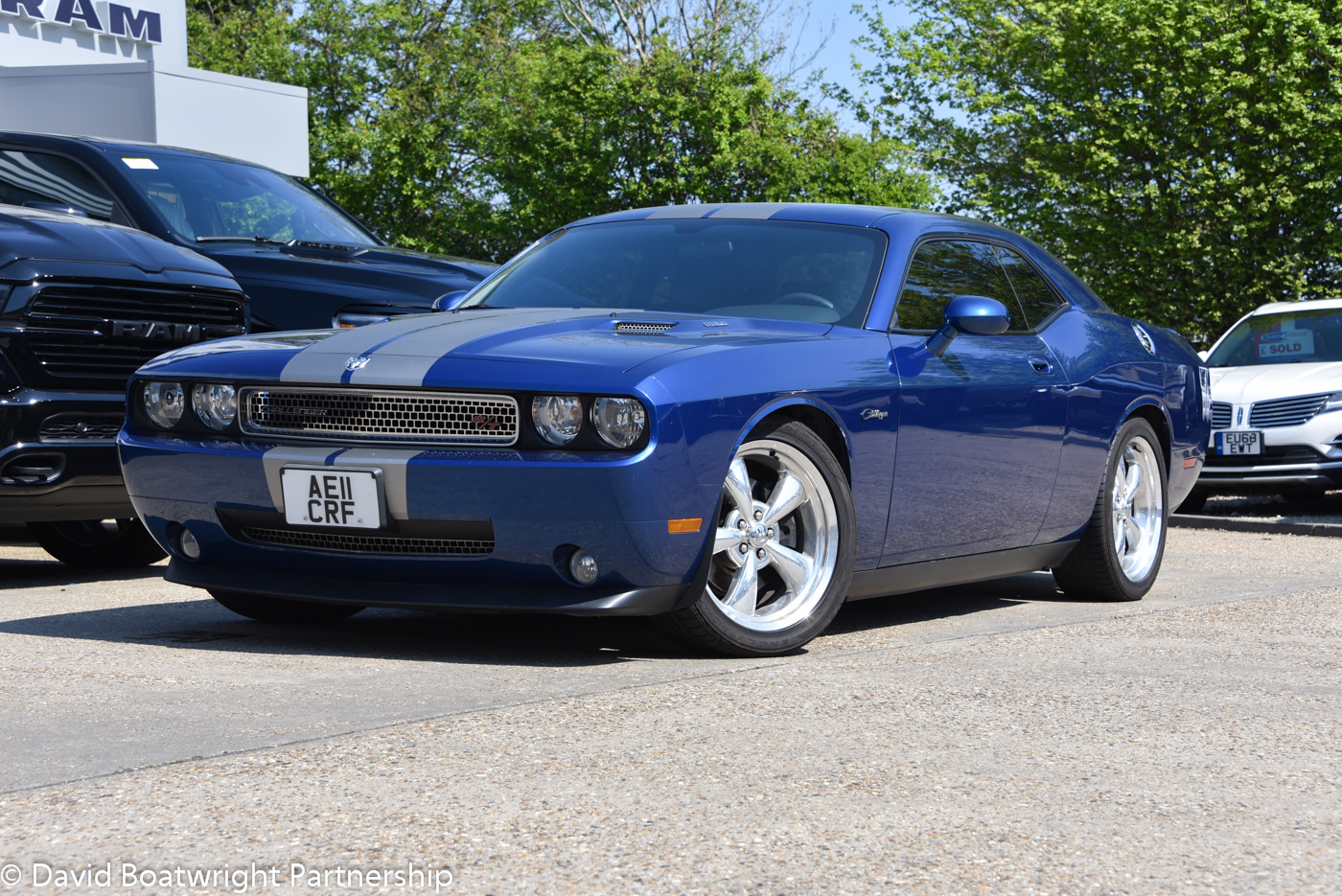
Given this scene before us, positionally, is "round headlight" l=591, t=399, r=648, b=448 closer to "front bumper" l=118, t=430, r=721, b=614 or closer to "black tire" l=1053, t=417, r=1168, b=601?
"front bumper" l=118, t=430, r=721, b=614

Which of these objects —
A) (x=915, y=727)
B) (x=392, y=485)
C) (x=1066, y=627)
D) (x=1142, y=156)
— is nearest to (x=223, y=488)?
(x=392, y=485)

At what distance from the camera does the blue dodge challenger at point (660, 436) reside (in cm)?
411

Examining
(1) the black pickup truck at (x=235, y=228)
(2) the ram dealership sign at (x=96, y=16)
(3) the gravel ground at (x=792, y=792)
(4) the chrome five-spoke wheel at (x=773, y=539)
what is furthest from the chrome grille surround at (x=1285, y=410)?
(2) the ram dealership sign at (x=96, y=16)

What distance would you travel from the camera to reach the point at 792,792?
292 cm

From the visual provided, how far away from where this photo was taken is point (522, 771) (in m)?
3.02

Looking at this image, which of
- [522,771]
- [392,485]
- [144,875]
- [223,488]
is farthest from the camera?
[223,488]

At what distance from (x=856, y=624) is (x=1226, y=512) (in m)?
7.14

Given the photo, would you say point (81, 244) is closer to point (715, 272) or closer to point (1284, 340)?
point (715, 272)

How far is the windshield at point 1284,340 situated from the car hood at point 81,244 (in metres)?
8.48

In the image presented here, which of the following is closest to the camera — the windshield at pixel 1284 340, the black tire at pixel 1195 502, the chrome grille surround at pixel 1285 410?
the chrome grille surround at pixel 1285 410

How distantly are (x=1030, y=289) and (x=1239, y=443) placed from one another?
5482 millimetres

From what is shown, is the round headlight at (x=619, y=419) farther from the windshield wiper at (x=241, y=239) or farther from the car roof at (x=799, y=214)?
the windshield wiper at (x=241, y=239)

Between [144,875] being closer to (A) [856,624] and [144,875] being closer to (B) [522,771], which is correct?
(B) [522,771]

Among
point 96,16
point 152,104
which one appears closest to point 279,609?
point 152,104
